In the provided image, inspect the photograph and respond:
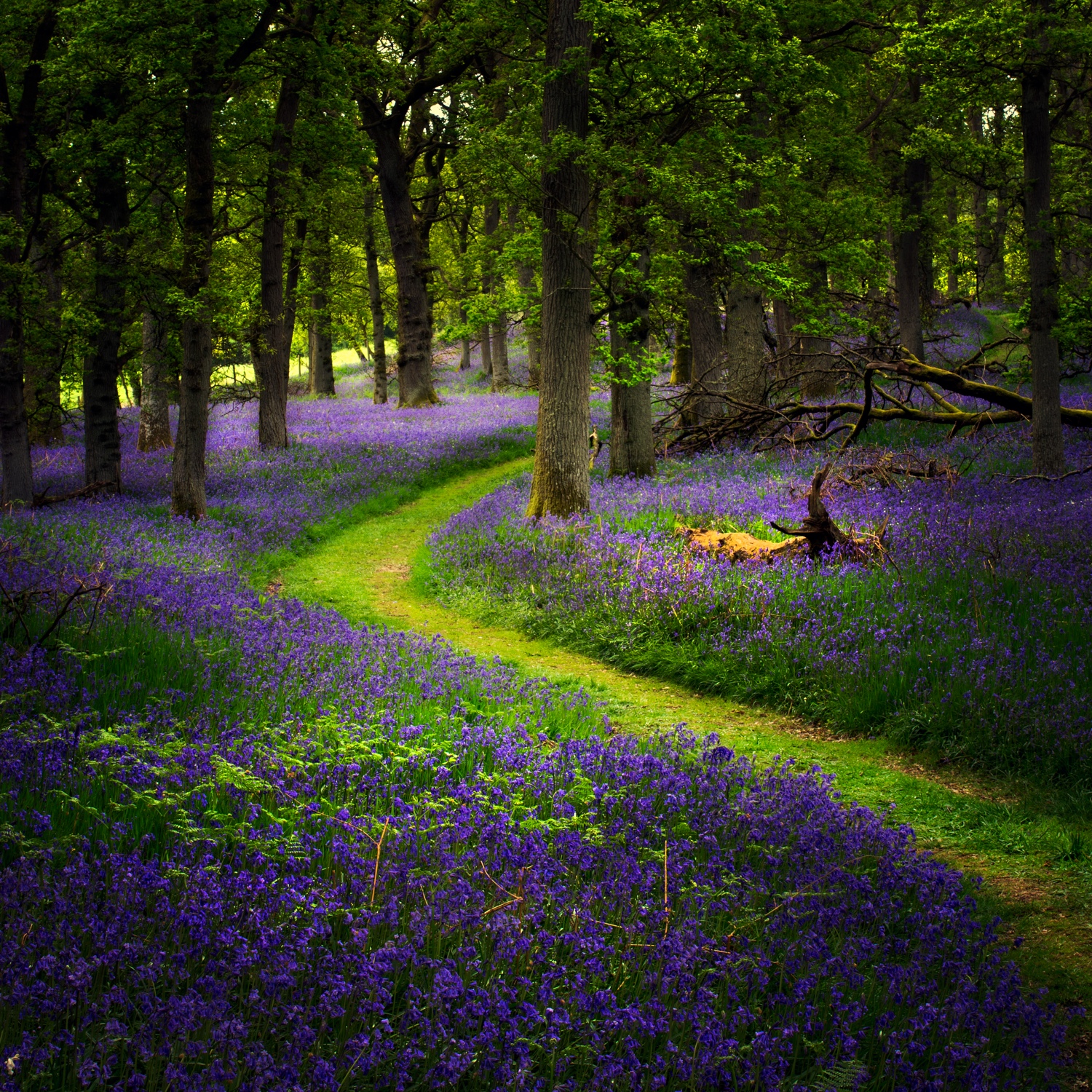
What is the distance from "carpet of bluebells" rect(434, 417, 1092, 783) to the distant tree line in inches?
62.8

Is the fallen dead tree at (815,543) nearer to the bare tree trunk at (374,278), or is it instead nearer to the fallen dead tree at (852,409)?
the fallen dead tree at (852,409)

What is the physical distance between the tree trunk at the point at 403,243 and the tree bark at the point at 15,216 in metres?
13.2

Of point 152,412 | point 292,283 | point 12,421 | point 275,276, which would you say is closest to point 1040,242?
point 12,421

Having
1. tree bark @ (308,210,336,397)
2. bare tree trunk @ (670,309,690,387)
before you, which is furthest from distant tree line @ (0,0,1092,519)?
tree bark @ (308,210,336,397)

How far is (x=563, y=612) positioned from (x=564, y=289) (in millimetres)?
5422

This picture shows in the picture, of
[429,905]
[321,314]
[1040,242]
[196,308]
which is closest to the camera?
[429,905]

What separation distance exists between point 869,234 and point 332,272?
22998 mm

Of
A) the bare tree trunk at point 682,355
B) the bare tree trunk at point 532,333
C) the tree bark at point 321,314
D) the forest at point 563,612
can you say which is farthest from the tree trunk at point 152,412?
the bare tree trunk at point 682,355

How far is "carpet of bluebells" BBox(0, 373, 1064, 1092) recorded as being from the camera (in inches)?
113

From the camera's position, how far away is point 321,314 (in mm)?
30047

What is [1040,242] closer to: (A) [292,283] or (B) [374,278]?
(A) [292,283]

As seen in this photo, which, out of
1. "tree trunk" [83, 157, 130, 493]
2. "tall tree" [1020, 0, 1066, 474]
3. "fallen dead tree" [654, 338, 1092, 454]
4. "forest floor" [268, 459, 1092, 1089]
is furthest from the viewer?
"tree trunk" [83, 157, 130, 493]

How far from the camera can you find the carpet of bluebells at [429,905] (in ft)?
9.43

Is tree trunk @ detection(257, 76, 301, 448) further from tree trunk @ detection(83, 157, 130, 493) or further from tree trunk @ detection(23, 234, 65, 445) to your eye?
tree trunk @ detection(23, 234, 65, 445)
